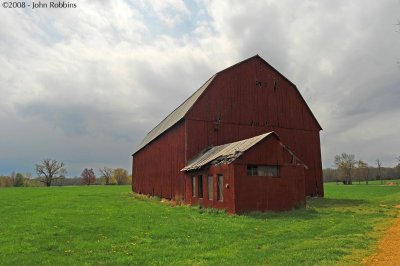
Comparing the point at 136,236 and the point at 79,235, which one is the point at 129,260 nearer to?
the point at 136,236

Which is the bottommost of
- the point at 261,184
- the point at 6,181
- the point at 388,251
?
the point at 388,251

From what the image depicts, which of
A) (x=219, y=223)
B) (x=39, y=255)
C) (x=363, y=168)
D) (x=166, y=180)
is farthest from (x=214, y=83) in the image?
(x=363, y=168)

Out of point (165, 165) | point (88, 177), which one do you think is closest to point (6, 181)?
point (88, 177)

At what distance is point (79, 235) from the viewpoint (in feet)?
47.2

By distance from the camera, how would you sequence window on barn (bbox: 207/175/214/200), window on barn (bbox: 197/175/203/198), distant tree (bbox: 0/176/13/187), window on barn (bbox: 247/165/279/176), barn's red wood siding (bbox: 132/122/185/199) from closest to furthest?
window on barn (bbox: 247/165/279/176) < window on barn (bbox: 207/175/214/200) < window on barn (bbox: 197/175/203/198) < barn's red wood siding (bbox: 132/122/185/199) < distant tree (bbox: 0/176/13/187)

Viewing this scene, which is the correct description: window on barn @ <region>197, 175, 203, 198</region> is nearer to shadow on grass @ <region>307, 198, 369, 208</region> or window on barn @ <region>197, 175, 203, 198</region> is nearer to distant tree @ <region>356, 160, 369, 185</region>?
shadow on grass @ <region>307, 198, 369, 208</region>

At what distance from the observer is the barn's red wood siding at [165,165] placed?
31500 mm

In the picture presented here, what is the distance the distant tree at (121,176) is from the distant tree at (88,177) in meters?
9.92

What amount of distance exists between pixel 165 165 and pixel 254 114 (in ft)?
34.8

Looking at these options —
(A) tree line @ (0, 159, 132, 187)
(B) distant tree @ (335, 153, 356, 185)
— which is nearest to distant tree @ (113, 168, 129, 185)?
(A) tree line @ (0, 159, 132, 187)

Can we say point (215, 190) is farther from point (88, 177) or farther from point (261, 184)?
point (88, 177)

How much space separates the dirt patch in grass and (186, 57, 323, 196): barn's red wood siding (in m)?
19.0

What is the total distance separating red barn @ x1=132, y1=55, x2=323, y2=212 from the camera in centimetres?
2203

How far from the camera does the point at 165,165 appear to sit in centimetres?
3638
